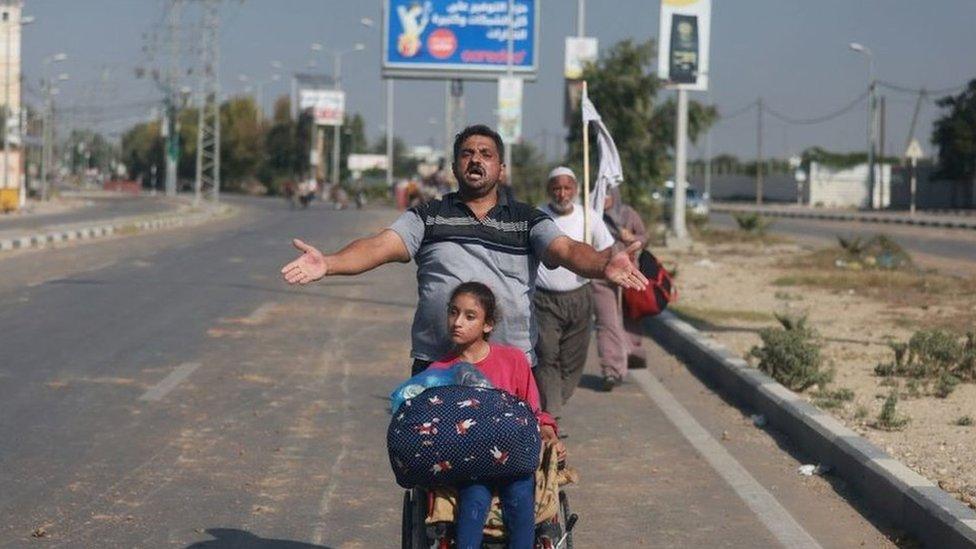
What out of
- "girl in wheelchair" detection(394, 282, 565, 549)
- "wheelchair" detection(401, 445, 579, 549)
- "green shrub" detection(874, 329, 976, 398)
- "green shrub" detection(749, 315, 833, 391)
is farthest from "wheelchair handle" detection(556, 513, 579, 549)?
"green shrub" detection(874, 329, 976, 398)

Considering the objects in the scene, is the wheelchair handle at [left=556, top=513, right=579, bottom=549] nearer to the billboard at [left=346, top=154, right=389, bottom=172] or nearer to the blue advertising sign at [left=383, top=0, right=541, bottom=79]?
the blue advertising sign at [left=383, top=0, right=541, bottom=79]

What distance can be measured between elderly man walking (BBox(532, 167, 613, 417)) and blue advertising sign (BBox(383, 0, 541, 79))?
149ft

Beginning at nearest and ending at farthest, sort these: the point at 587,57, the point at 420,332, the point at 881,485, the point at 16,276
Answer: the point at 420,332
the point at 881,485
the point at 16,276
the point at 587,57

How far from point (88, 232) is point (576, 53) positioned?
560 inches

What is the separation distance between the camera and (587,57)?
4366cm

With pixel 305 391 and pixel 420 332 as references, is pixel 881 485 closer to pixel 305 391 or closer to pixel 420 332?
pixel 420 332

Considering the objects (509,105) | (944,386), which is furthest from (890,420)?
(509,105)

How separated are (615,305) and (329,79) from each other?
139289 mm

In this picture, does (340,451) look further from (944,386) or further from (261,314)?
(261,314)

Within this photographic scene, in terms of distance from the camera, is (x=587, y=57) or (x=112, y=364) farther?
(x=587, y=57)

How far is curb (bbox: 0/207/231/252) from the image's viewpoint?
3331 cm

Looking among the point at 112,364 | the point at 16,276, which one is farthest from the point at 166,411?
the point at 16,276

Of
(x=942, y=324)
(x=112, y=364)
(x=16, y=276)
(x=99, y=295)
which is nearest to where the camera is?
(x=112, y=364)

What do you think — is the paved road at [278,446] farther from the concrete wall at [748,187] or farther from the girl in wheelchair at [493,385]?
the concrete wall at [748,187]
